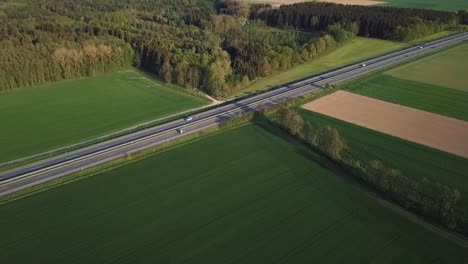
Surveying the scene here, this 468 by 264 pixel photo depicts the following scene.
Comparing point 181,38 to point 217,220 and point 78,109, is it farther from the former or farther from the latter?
point 217,220

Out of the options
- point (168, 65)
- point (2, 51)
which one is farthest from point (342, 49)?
point (2, 51)

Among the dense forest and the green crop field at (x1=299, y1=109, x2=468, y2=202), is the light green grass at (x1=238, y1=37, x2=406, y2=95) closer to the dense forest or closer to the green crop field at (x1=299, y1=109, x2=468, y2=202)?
the dense forest

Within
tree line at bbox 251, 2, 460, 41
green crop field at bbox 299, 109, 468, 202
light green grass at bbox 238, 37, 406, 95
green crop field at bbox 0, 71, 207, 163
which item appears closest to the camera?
green crop field at bbox 299, 109, 468, 202

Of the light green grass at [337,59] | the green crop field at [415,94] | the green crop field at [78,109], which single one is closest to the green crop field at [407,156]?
the green crop field at [415,94]

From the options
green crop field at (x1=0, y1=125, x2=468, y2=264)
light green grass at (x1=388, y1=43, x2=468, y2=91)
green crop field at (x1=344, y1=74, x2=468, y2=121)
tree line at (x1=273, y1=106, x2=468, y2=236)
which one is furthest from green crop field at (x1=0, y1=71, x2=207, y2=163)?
light green grass at (x1=388, y1=43, x2=468, y2=91)

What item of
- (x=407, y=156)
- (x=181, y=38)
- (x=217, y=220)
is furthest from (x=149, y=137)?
(x=181, y=38)
